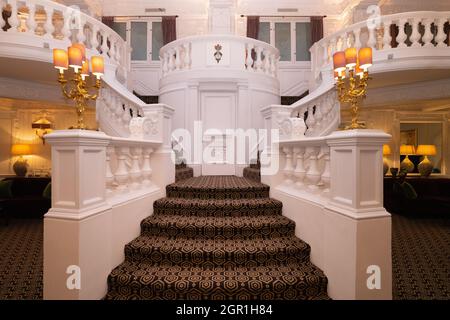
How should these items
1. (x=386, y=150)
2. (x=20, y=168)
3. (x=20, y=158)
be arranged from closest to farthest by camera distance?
(x=20, y=168), (x=386, y=150), (x=20, y=158)

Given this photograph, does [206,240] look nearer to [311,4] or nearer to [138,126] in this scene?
[138,126]

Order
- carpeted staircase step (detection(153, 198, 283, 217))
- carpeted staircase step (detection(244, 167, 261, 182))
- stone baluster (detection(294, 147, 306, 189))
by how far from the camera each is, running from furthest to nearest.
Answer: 1. carpeted staircase step (detection(244, 167, 261, 182))
2. carpeted staircase step (detection(153, 198, 283, 217))
3. stone baluster (detection(294, 147, 306, 189))

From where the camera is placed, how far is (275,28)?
9625 mm

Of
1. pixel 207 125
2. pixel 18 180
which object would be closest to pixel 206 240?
pixel 207 125

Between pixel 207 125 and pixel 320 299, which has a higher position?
pixel 207 125

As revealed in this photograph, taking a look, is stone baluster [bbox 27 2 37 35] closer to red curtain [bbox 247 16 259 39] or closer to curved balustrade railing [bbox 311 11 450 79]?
curved balustrade railing [bbox 311 11 450 79]

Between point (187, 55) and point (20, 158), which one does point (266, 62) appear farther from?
point (20, 158)

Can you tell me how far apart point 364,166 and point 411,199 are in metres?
5.41

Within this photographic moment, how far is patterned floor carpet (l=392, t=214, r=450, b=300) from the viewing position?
9.22ft

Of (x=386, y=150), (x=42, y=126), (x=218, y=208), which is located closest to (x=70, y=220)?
(x=218, y=208)

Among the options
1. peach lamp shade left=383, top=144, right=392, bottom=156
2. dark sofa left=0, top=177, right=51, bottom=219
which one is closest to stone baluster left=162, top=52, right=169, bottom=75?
dark sofa left=0, top=177, right=51, bottom=219

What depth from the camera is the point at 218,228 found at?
2973 mm

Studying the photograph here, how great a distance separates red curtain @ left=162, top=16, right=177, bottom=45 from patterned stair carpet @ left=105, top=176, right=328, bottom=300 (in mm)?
7679

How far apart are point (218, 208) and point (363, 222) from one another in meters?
1.72
